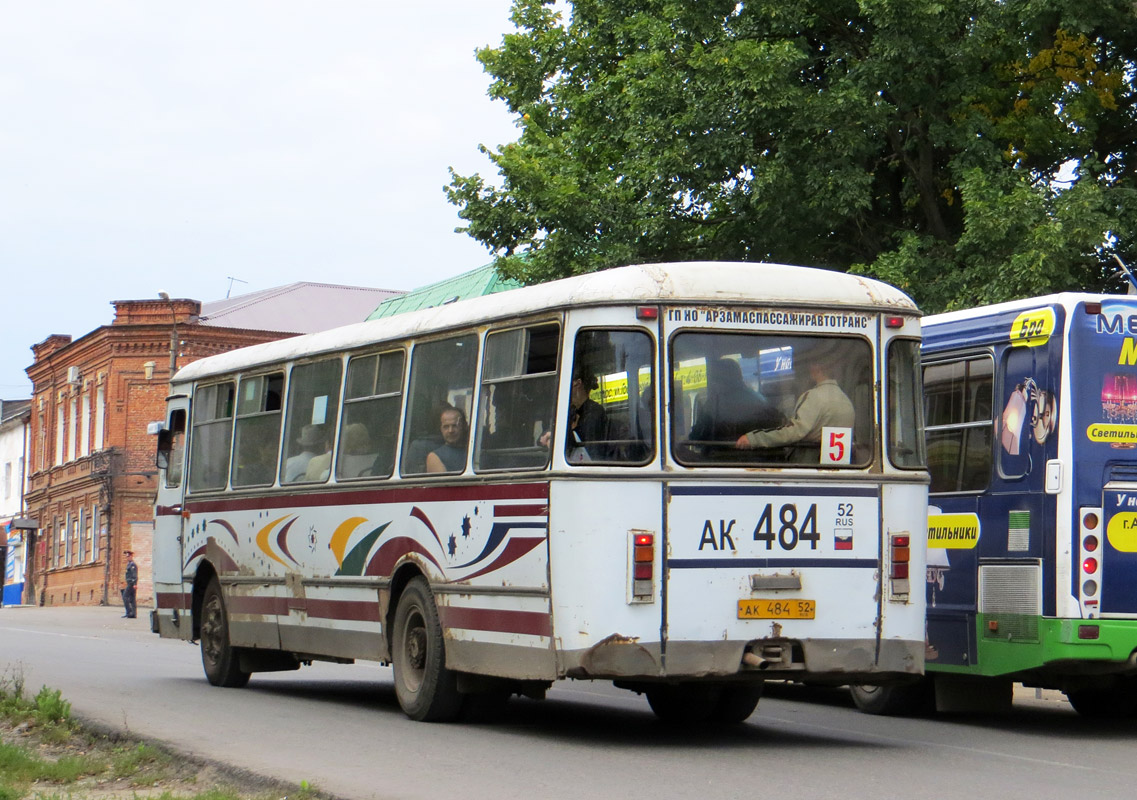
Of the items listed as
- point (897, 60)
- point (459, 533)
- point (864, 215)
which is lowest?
point (459, 533)

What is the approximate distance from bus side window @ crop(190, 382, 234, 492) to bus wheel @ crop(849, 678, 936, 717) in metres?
6.18

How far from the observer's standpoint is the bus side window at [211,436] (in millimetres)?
16156

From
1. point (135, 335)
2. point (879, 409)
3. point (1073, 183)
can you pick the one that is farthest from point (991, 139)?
point (135, 335)

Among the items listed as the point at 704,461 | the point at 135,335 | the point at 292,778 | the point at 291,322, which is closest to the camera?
the point at 292,778

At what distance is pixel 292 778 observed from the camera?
29.8 feet

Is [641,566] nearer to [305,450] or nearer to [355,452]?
[355,452]

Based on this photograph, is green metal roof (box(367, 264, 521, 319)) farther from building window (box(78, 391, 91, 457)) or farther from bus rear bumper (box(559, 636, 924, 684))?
bus rear bumper (box(559, 636, 924, 684))

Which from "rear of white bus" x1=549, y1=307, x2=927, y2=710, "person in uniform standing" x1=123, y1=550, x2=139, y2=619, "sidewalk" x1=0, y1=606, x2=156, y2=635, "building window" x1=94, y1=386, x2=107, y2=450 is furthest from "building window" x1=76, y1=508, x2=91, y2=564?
"rear of white bus" x1=549, y1=307, x2=927, y2=710

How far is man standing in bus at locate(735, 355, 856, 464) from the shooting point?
10.8 meters

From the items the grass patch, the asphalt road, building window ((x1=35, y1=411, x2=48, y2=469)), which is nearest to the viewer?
the grass patch

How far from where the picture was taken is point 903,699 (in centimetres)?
1398

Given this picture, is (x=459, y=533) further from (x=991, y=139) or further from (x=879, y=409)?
(x=991, y=139)

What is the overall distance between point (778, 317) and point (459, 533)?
263 cm

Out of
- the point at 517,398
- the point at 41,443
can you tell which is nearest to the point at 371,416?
the point at 517,398
